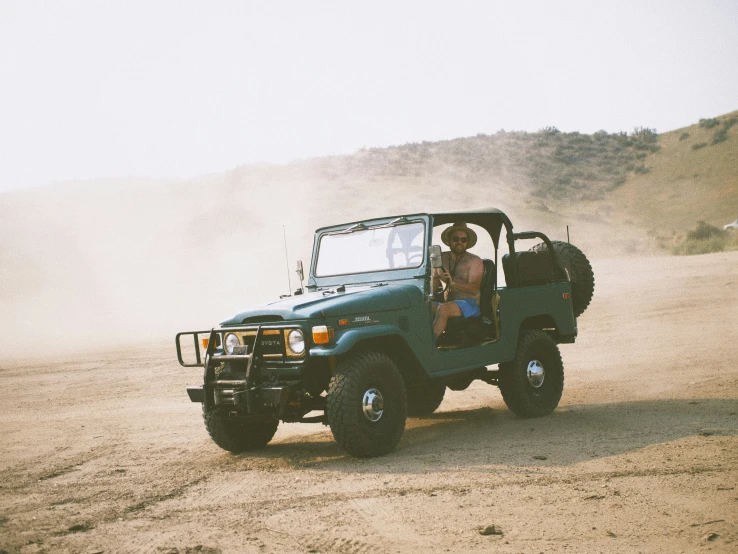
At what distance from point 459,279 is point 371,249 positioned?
3.24 feet

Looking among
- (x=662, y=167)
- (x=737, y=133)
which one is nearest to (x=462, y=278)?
(x=662, y=167)

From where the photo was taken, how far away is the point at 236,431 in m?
7.48

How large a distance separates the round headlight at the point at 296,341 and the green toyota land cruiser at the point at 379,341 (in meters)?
0.01

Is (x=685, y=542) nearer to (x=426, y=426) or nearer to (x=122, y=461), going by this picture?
(x=426, y=426)

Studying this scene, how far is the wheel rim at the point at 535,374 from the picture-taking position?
8.62 meters

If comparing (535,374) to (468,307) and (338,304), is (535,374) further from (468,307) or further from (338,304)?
(338,304)

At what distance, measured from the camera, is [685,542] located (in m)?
4.40

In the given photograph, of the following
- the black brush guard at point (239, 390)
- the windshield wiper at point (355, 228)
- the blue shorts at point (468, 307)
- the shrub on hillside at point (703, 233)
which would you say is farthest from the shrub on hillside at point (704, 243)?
the black brush guard at point (239, 390)

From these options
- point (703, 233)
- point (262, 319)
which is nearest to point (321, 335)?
point (262, 319)

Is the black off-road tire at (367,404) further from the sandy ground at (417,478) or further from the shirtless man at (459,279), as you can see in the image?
the shirtless man at (459,279)

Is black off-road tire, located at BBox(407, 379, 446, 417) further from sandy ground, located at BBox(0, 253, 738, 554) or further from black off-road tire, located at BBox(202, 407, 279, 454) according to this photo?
Answer: black off-road tire, located at BBox(202, 407, 279, 454)

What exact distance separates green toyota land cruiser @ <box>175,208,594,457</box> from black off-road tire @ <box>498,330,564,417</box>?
0.05ft

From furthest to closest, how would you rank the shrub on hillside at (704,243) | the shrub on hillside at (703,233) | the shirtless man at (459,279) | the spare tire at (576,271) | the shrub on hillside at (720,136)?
the shrub on hillside at (720,136) → the shrub on hillside at (703,233) → the shrub on hillside at (704,243) → the spare tire at (576,271) → the shirtless man at (459,279)

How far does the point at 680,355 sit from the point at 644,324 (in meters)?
3.96
